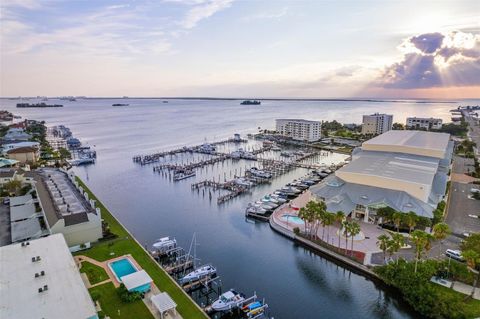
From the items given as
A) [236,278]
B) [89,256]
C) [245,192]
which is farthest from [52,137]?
[236,278]

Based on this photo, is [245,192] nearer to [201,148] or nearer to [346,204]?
[346,204]

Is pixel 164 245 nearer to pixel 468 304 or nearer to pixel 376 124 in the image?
pixel 468 304

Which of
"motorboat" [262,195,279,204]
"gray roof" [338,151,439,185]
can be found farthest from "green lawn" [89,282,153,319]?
"gray roof" [338,151,439,185]

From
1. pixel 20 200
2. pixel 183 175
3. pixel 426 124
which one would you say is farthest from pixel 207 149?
pixel 426 124

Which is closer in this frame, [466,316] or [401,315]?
[466,316]

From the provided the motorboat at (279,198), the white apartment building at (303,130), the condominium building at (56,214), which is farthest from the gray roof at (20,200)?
the white apartment building at (303,130)

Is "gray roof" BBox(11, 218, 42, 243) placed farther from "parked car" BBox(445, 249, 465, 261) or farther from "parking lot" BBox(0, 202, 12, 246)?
"parked car" BBox(445, 249, 465, 261)

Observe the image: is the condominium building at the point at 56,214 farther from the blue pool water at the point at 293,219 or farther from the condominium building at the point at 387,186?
the condominium building at the point at 387,186

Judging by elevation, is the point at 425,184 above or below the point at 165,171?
above
